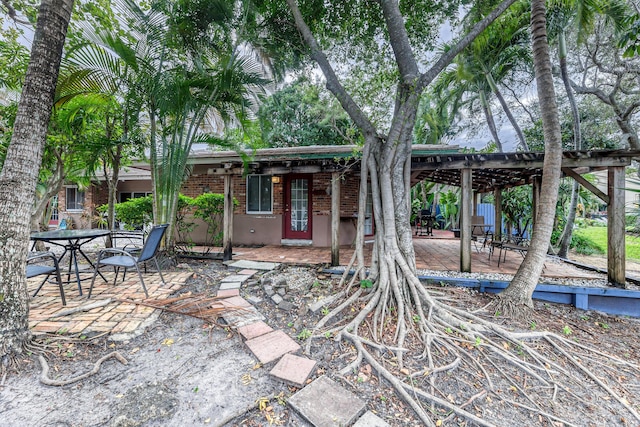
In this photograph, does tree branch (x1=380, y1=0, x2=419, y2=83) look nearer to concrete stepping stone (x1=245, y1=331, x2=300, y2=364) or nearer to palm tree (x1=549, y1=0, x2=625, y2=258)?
palm tree (x1=549, y1=0, x2=625, y2=258)

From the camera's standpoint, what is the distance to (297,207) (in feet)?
26.5

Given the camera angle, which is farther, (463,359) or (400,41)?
(400,41)

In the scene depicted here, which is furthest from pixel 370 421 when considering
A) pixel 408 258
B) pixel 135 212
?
pixel 135 212

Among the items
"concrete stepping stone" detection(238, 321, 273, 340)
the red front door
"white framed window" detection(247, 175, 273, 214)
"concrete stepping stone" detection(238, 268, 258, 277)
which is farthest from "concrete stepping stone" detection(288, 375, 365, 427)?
"white framed window" detection(247, 175, 273, 214)

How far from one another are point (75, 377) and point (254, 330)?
1499 mm

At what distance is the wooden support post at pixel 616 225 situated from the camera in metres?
4.34

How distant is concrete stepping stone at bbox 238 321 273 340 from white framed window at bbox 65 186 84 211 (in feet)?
42.1

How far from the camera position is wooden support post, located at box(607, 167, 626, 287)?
434cm

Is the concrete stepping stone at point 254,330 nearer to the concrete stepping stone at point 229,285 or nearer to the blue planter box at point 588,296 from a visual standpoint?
the concrete stepping stone at point 229,285

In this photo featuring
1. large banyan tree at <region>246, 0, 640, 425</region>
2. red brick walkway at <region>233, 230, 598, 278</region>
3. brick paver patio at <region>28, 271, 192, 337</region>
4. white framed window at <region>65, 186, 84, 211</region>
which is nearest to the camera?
large banyan tree at <region>246, 0, 640, 425</region>

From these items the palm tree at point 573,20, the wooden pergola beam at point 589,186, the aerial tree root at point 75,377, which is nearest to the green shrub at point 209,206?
the aerial tree root at point 75,377

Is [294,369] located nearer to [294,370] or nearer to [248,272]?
[294,370]

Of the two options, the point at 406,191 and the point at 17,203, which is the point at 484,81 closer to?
the point at 406,191

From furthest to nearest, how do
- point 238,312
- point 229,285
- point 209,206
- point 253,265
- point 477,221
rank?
point 477,221 < point 209,206 < point 253,265 < point 229,285 < point 238,312
